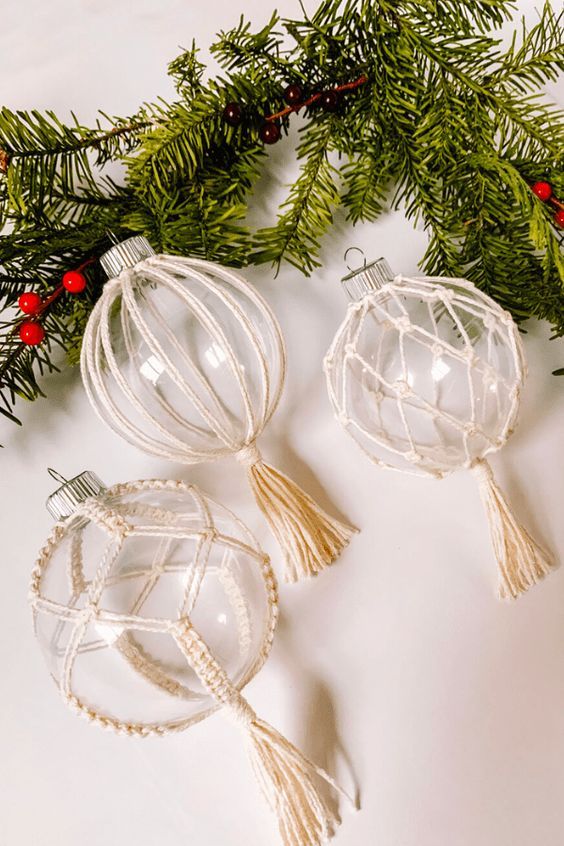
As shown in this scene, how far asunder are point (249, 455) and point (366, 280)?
20 centimetres

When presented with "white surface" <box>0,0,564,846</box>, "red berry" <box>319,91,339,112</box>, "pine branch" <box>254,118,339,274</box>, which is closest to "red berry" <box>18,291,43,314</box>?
"white surface" <box>0,0,564,846</box>

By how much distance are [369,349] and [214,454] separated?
0.17 m

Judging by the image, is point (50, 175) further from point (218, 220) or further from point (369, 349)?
point (369, 349)

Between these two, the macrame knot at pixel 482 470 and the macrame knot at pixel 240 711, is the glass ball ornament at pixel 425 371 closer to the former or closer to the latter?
the macrame knot at pixel 482 470

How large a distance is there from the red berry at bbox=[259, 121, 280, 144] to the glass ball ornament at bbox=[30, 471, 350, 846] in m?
0.35

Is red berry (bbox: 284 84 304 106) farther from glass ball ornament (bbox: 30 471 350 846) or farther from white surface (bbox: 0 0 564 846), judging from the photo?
glass ball ornament (bbox: 30 471 350 846)

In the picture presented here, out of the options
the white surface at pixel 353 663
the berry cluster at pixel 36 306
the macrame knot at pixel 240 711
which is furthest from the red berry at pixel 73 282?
the macrame knot at pixel 240 711

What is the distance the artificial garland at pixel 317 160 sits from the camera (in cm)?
73

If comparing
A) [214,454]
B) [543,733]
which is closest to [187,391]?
[214,454]

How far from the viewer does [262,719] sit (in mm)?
745

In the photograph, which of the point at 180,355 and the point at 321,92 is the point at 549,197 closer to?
the point at 321,92

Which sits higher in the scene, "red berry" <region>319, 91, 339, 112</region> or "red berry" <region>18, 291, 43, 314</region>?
"red berry" <region>319, 91, 339, 112</region>

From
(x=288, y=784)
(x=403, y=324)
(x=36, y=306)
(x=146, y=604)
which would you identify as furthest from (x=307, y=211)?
(x=288, y=784)

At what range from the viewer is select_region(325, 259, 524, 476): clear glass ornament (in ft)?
2.26
